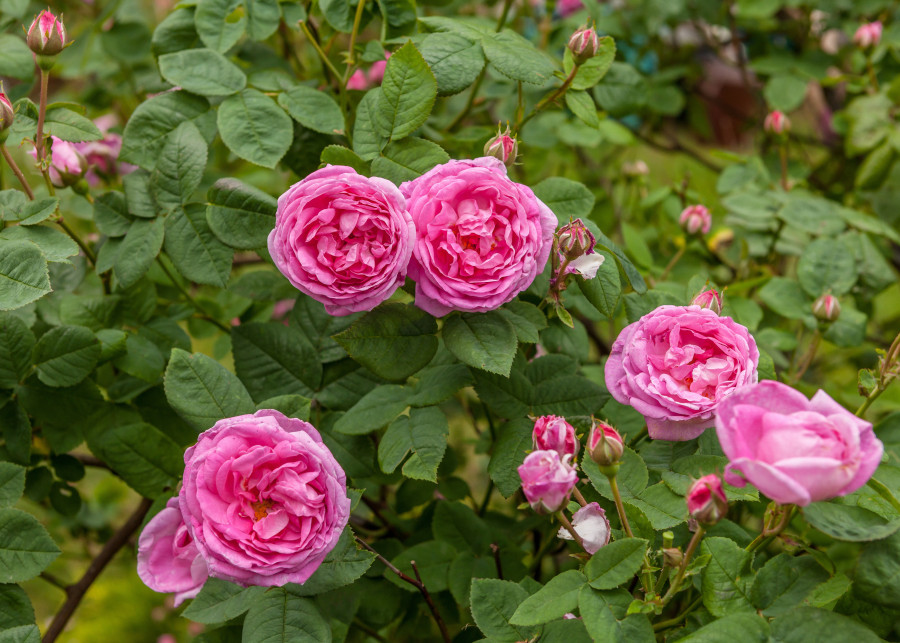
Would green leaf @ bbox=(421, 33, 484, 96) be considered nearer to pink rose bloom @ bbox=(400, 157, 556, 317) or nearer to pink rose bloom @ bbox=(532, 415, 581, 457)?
pink rose bloom @ bbox=(400, 157, 556, 317)

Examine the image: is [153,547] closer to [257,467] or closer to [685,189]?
[257,467]

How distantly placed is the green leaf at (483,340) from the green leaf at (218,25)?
1.87 ft

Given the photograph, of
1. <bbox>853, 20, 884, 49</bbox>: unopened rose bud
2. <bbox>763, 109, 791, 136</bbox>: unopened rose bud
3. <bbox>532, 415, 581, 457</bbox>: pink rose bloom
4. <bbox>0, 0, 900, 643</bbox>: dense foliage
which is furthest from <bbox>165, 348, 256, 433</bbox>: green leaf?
<bbox>853, 20, 884, 49</bbox>: unopened rose bud

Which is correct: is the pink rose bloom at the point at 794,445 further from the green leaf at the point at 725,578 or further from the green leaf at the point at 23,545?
the green leaf at the point at 23,545

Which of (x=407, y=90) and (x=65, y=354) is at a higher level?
(x=407, y=90)

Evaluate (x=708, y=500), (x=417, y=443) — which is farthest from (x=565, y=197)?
(x=708, y=500)

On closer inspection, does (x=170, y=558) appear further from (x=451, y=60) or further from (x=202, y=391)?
(x=451, y=60)

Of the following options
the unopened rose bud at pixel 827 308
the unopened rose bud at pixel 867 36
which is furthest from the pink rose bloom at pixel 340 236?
the unopened rose bud at pixel 867 36

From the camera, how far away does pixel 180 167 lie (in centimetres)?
104

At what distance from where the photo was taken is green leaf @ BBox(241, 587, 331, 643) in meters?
0.82

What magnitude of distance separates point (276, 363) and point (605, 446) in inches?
20.2

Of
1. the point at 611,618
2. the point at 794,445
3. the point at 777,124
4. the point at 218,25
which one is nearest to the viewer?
the point at 794,445

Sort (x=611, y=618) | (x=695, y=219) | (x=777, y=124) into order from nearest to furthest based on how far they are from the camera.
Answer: (x=611, y=618)
(x=695, y=219)
(x=777, y=124)

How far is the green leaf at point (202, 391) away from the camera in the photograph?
0.87 metres
